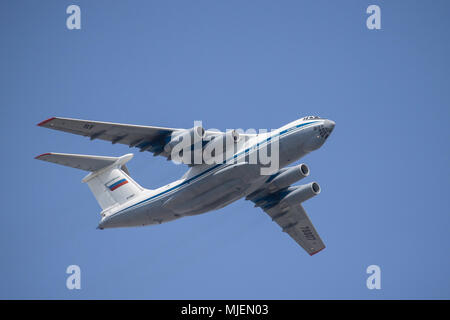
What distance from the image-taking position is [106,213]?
14742mm

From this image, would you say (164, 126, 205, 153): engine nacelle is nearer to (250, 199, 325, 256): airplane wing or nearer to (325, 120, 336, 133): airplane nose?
(325, 120, 336, 133): airplane nose

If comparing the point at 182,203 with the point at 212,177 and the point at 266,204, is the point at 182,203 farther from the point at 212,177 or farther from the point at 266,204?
the point at 266,204

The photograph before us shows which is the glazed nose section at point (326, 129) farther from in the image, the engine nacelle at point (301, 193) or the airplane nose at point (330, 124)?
the engine nacelle at point (301, 193)

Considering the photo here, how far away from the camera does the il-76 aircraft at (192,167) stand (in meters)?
13.0

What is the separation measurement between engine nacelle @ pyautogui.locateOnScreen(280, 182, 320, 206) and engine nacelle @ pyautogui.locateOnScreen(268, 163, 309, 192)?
1.30 ft

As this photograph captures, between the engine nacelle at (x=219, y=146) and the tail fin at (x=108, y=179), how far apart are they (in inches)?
87.6

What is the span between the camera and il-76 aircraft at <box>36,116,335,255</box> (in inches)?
512

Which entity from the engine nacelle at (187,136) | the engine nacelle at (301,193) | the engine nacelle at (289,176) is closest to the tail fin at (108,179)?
the engine nacelle at (187,136)

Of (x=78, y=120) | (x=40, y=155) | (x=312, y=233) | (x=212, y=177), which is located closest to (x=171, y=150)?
(x=212, y=177)

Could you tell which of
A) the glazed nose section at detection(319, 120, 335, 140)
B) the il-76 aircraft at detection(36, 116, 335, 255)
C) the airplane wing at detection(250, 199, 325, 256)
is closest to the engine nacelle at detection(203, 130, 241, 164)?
the il-76 aircraft at detection(36, 116, 335, 255)

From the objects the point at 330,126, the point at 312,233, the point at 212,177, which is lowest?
the point at 312,233

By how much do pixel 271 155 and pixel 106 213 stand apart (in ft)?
14.0

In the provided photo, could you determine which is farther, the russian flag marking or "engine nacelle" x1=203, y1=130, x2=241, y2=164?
the russian flag marking

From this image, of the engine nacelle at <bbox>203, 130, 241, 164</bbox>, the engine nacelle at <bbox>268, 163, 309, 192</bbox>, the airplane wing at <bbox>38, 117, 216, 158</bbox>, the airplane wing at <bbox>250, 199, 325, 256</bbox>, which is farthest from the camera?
the airplane wing at <bbox>250, 199, 325, 256</bbox>
